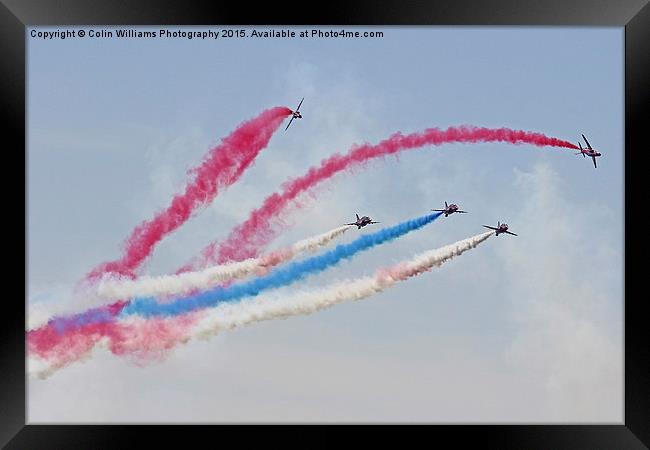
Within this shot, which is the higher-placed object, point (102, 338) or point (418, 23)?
point (418, 23)

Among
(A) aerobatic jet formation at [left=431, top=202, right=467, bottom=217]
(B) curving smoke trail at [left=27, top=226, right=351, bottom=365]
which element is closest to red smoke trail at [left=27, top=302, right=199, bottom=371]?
(B) curving smoke trail at [left=27, top=226, right=351, bottom=365]

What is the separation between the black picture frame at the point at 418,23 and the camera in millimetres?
29312

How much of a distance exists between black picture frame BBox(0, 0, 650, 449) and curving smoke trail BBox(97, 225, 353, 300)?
5287mm

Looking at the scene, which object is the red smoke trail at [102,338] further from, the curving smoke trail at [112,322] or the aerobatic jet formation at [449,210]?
the aerobatic jet formation at [449,210]

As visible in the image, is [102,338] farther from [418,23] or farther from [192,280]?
[418,23]

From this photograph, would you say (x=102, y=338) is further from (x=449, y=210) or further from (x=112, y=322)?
(x=449, y=210)

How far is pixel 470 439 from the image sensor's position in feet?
97.3

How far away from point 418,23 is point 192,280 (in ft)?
35.9

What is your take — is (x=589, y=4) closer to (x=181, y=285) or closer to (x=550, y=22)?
(x=550, y=22)

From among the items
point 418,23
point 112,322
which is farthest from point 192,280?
point 418,23

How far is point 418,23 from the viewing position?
29812mm

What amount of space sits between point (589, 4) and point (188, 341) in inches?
586

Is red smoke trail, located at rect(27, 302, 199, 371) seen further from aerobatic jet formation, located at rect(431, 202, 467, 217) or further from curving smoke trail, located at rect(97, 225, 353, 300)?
aerobatic jet formation, located at rect(431, 202, 467, 217)

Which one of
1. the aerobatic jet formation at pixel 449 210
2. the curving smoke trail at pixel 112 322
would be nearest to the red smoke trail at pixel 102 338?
the curving smoke trail at pixel 112 322
